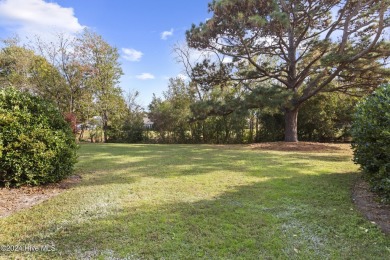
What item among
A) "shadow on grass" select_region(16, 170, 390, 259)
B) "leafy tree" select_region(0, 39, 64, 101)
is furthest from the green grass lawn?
"leafy tree" select_region(0, 39, 64, 101)

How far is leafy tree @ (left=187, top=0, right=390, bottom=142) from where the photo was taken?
8.15 meters

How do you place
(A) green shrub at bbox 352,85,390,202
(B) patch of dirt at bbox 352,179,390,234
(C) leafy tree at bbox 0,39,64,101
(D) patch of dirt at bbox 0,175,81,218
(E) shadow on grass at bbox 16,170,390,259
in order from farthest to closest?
(C) leafy tree at bbox 0,39,64,101
(D) patch of dirt at bbox 0,175,81,218
(A) green shrub at bbox 352,85,390,202
(B) patch of dirt at bbox 352,179,390,234
(E) shadow on grass at bbox 16,170,390,259

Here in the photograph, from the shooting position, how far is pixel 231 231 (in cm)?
245

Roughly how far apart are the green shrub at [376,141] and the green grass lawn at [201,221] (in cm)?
50

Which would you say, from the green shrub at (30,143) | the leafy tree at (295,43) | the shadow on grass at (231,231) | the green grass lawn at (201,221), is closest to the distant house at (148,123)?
the leafy tree at (295,43)

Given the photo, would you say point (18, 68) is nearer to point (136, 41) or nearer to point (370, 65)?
point (136, 41)

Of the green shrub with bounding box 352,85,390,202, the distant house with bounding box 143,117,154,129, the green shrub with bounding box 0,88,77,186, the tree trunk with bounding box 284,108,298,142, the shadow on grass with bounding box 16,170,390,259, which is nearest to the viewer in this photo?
the shadow on grass with bounding box 16,170,390,259

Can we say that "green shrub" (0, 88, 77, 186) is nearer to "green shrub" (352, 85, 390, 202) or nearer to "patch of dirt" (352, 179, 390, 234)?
"patch of dirt" (352, 179, 390, 234)

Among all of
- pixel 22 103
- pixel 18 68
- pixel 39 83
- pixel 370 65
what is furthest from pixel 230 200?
pixel 18 68

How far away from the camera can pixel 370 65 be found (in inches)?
351

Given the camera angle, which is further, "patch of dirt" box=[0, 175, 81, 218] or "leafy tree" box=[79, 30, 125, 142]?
"leafy tree" box=[79, 30, 125, 142]

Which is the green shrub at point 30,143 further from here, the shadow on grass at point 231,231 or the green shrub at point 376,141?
the green shrub at point 376,141

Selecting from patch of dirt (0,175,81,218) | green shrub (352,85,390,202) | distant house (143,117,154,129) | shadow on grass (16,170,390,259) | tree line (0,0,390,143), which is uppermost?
tree line (0,0,390,143)

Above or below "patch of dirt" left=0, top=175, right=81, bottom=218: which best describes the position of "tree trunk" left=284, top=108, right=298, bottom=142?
above
